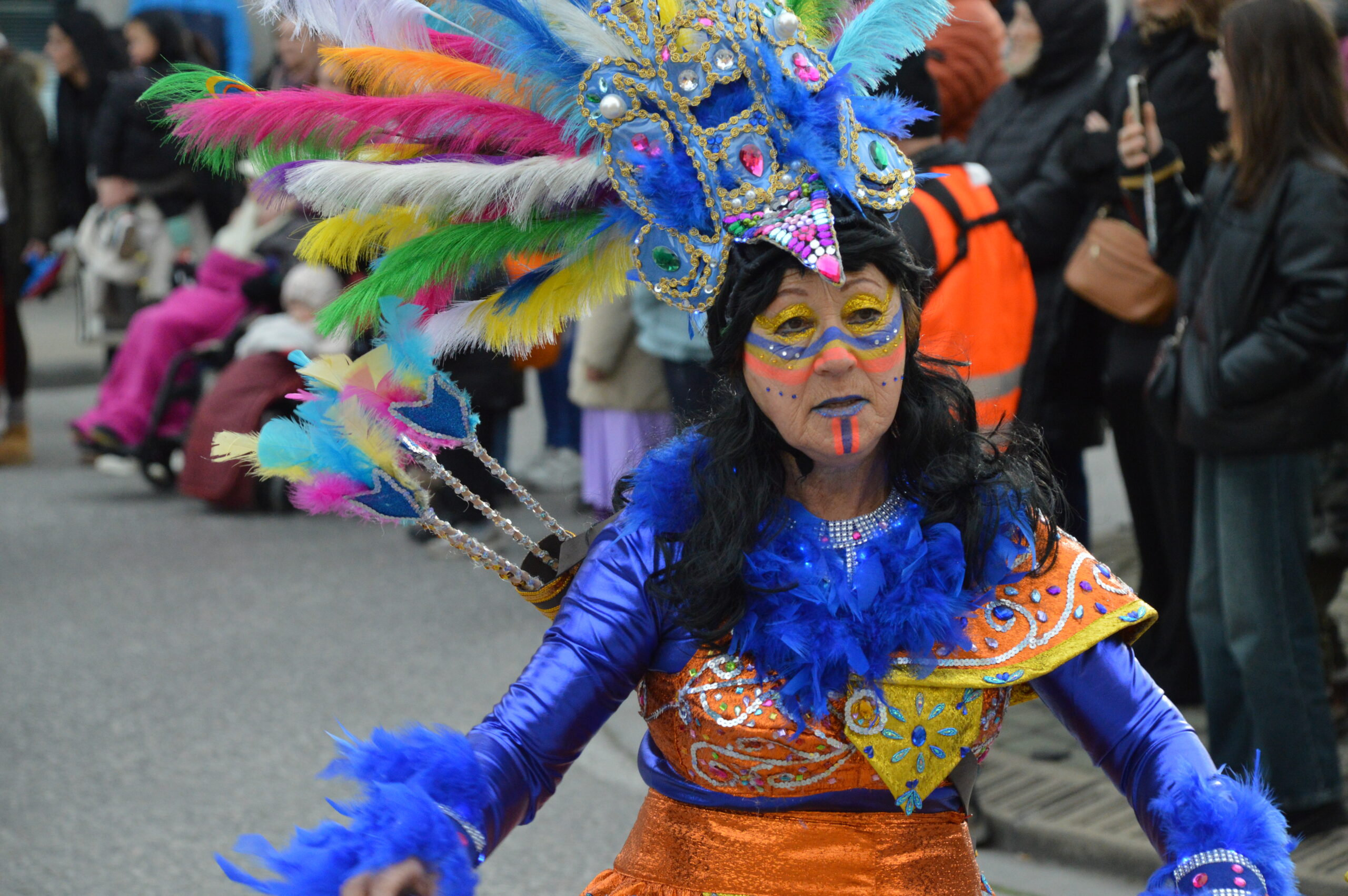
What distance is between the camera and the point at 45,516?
25.5 ft

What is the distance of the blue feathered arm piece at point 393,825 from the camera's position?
65.8 inches

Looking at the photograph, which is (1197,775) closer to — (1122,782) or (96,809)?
(1122,782)

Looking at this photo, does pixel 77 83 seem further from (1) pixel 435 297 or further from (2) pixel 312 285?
(1) pixel 435 297

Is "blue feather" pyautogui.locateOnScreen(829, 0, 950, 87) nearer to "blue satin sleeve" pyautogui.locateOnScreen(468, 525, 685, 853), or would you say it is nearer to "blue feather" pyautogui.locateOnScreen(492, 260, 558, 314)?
"blue feather" pyautogui.locateOnScreen(492, 260, 558, 314)

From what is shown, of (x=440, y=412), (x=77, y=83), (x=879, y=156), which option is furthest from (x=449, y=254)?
(x=77, y=83)

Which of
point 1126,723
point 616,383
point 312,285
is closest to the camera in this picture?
point 1126,723

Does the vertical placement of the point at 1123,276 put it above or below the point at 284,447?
below

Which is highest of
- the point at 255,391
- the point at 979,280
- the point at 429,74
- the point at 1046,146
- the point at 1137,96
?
the point at 429,74

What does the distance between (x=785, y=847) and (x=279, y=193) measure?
42.8 inches

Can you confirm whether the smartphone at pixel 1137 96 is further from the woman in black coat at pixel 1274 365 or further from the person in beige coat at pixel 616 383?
the person in beige coat at pixel 616 383

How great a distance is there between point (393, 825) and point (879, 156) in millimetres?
1009

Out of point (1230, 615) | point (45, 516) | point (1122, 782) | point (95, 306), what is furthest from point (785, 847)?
point (95, 306)

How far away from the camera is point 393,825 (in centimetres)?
169

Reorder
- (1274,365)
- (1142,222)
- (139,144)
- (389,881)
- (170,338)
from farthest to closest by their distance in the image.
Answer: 1. (139,144)
2. (170,338)
3. (1142,222)
4. (1274,365)
5. (389,881)
